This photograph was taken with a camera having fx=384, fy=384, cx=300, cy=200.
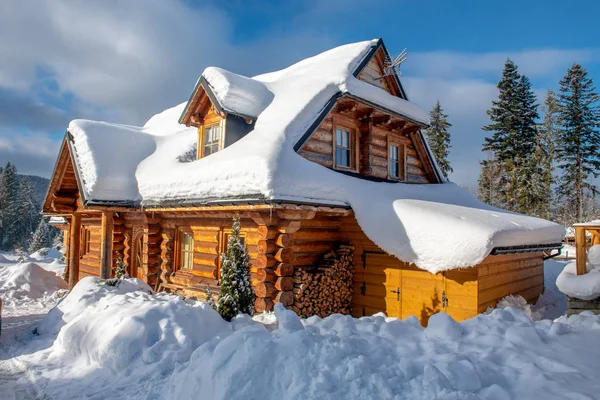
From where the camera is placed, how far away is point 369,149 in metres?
12.7

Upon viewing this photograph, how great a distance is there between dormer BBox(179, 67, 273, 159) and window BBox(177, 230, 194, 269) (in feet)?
8.66

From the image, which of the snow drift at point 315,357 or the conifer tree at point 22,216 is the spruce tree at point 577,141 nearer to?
the snow drift at point 315,357

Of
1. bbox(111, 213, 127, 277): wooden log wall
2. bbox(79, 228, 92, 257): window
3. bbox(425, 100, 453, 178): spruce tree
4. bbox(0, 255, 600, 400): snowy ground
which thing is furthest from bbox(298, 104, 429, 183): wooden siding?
bbox(425, 100, 453, 178): spruce tree

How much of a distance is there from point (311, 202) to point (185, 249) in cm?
580

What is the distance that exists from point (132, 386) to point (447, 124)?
34.1 meters

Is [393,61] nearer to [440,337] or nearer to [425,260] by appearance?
[425,260]

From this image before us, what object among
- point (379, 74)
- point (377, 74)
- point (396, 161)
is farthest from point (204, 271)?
point (379, 74)

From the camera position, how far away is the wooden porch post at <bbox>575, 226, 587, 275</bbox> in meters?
8.65

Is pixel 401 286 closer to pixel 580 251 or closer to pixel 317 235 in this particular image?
pixel 317 235

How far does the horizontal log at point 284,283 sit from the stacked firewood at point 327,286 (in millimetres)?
184

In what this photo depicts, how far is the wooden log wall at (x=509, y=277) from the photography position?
331 inches

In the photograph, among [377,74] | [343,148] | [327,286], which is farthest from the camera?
[377,74]

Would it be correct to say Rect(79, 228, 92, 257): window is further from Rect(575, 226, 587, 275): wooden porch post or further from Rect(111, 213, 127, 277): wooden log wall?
Rect(575, 226, 587, 275): wooden porch post

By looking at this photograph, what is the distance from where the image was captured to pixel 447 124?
34312 mm
